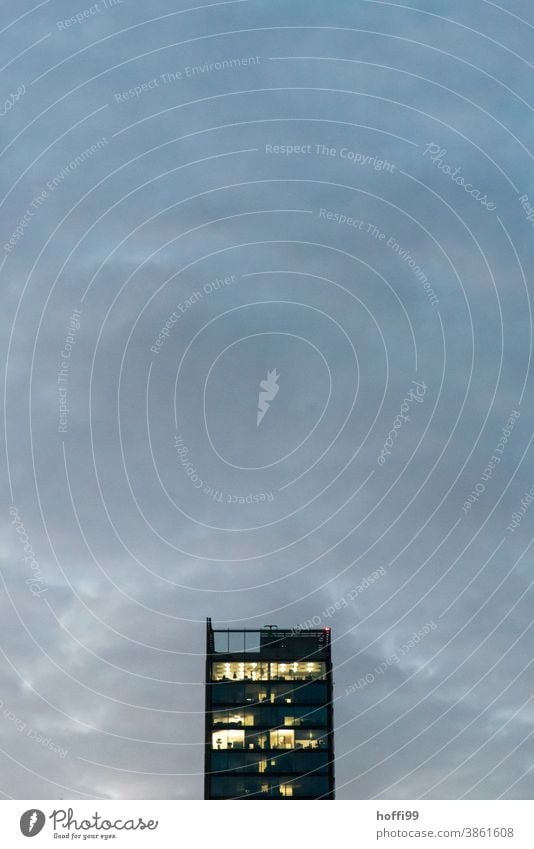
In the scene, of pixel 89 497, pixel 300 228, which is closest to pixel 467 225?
pixel 300 228

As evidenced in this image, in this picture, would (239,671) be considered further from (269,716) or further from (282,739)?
(282,739)

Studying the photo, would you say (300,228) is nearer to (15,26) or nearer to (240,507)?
(15,26)

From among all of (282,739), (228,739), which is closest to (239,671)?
(228,739)

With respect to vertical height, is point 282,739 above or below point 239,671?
below
